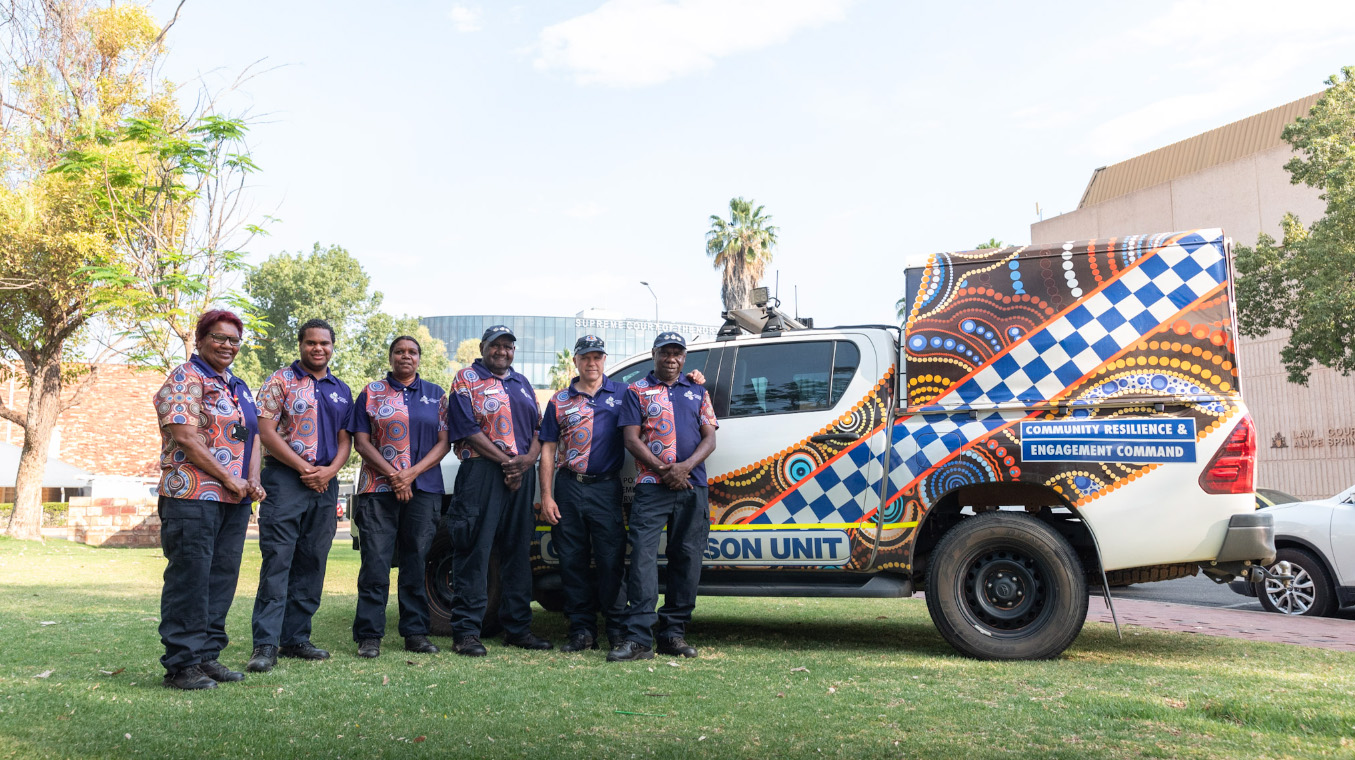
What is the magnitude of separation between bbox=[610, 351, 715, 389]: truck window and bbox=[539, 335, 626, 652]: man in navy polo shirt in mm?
421

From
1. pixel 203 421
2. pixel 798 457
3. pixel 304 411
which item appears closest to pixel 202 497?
pixel 203 421

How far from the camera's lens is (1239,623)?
7.77 meters

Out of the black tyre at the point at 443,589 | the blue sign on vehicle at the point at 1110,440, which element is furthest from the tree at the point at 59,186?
the blue sign on vehicle at the point at 1110,440

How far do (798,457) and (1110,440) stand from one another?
69.9 inches

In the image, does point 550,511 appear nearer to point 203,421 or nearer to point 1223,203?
point 203,421

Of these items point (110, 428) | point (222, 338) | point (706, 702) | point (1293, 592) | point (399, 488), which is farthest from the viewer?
point (110, 428)

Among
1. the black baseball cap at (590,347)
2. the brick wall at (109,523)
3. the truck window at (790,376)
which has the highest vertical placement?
the black baseball cap at (590,347)

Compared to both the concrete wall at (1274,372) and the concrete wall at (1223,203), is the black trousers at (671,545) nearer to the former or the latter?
the concrete wall at (1274,372)

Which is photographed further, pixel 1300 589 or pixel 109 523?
pixel 109 523

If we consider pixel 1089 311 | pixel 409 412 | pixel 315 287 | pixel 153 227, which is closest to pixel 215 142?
pixel 153 227

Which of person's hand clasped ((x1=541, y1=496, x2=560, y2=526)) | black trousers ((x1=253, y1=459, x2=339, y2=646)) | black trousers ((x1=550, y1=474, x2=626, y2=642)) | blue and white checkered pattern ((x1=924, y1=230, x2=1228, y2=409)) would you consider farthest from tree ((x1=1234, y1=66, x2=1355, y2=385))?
black trousers ((x1=253, y1=459, x2=339, y2=646))

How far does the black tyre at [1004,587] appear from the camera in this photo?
17.3 feet

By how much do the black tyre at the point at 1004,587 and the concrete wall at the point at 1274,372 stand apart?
2303 centimetres

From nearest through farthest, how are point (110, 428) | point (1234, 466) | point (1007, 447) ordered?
point (1234, 466) < point (1007, 447) < point (110, 428)
